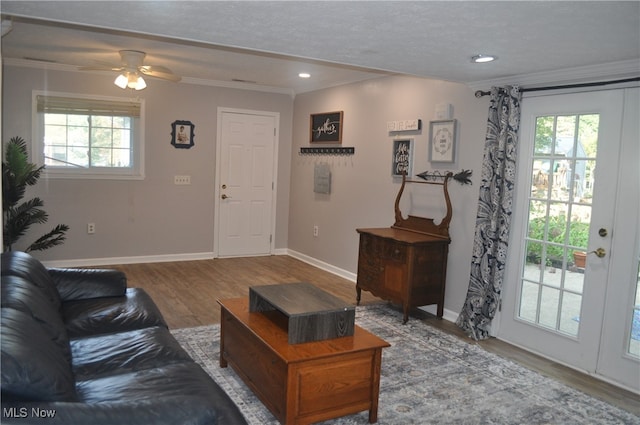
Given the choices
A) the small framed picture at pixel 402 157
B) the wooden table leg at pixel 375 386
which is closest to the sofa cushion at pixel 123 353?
the wooden table leg at pixel 375 386

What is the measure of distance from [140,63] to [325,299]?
11.1 ft

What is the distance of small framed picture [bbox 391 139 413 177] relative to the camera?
5.04 meters

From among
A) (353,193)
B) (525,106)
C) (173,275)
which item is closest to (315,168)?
(353,193)

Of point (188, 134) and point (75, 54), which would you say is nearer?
point (75, 54)

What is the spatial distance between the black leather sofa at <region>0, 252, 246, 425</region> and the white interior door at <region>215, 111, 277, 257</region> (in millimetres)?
3441

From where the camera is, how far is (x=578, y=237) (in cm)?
363

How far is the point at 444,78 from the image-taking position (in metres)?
4.18

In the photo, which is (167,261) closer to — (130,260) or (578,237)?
(130,260)

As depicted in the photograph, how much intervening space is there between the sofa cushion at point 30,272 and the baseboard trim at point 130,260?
3.15 meters

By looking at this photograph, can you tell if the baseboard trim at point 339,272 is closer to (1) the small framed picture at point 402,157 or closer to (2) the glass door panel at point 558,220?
(2) the glass door panel at point 558,220

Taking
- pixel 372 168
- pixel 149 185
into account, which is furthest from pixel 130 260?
pixel 372 168

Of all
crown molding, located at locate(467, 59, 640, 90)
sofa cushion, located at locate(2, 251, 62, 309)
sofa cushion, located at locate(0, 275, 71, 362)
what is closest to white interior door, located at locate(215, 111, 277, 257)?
crown molding, located at locate(467, 59, 640, 90)

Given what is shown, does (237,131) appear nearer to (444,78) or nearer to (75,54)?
(75,54)

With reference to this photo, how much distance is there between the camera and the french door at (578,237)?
131 inches
